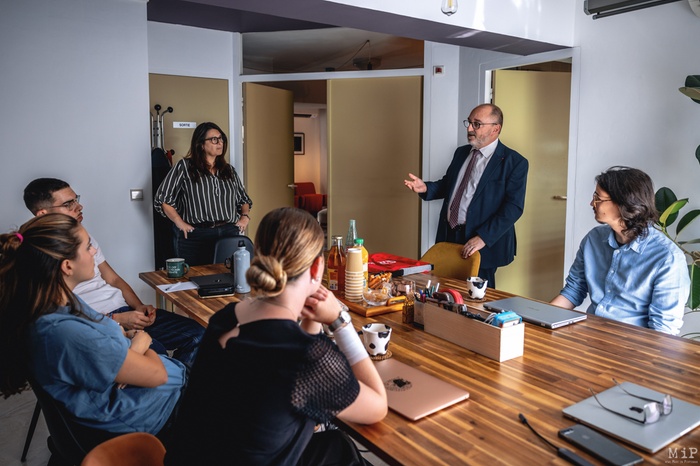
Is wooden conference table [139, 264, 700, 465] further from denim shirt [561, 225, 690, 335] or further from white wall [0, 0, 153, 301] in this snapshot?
white wall [0, 0, 153, 301]

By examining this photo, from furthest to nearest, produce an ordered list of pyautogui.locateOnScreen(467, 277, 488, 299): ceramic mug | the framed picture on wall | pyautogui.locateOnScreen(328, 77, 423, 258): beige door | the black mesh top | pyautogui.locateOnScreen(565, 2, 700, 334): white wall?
the framed picture on wall, pyautogui.locateOnScreen(328, 77, 423, 258): beige door, pyautogui.locateOnScreen(565, 2, 700, 334): white wall, pyautogui.locateOnScreen(467, 277, 488, 299): ceramic mug, the black mesh top

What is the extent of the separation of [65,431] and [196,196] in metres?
2.44

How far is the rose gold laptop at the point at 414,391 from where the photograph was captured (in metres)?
1.26

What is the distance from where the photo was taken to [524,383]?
1413 millimetres

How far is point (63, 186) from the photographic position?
2570 mm

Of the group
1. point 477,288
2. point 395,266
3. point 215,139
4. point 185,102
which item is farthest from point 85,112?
point 477,288

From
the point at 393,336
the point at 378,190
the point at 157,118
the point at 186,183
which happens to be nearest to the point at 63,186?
the point at 186,183

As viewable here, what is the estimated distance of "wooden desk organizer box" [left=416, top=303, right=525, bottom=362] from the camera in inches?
61.6

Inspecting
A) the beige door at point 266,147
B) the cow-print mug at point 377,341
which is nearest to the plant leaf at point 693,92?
the cow-print mug at point 377,341

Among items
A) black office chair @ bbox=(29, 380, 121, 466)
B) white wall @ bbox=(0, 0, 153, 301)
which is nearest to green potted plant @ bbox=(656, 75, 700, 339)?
black office chair @ bbox=(29, 380, 121, 466)

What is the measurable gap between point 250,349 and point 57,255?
0.72 meters

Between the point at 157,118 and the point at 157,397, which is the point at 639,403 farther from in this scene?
the point at 157,118

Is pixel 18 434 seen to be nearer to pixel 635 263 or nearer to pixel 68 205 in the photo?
pixel 68 205

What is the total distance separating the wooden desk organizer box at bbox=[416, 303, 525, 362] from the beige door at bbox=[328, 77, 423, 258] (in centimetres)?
339
